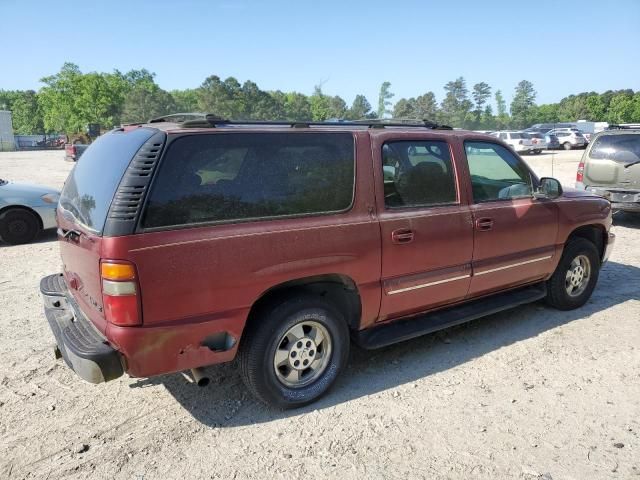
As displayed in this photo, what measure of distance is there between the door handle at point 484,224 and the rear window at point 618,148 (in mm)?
6900

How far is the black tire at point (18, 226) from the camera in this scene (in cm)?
804

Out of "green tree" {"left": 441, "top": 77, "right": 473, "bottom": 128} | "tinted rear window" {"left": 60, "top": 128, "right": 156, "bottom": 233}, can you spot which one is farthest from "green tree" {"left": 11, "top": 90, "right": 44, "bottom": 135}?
"tinted rear window" {"left": 60, "top": 128, "right": 156, "bottom": 233}

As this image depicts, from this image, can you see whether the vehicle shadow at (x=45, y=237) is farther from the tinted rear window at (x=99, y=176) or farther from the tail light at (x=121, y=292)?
the tail light at (x=121, y=292)

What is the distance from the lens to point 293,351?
3.27 metres

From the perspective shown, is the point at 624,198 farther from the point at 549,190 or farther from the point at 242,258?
the point at 242,258

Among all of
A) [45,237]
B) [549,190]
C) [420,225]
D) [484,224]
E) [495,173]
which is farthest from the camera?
[45,237]

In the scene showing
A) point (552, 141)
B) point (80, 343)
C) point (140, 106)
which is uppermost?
point (140, 106)

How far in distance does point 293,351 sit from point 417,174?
1644 millimetres

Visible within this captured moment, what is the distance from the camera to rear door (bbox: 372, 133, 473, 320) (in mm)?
3545

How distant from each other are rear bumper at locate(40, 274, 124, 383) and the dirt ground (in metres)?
0.51

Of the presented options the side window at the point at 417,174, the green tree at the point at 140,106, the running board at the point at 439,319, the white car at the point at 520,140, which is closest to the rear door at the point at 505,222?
the running board at the point at 439,319

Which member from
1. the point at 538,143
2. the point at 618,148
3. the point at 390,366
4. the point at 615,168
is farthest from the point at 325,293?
the point at 538,143

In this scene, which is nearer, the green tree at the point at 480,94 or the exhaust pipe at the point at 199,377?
the exhaust pipe at the point at 199,377

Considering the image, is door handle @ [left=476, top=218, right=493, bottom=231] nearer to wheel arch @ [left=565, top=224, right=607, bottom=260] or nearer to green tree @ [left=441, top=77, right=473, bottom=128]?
wheel arch @ [left=565, top=224, right=607, bottom=260]
